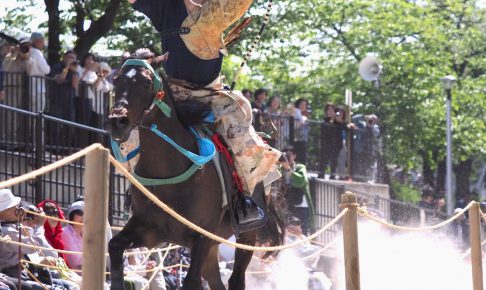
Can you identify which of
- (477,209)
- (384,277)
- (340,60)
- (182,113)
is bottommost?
(384,277)

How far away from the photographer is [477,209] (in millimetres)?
11195

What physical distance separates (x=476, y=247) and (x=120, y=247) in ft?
13.3

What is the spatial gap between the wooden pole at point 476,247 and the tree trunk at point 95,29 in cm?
828

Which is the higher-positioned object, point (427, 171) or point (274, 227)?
Result: point (427, 171)

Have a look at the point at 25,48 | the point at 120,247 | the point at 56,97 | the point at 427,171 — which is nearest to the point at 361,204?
the point at 56,97

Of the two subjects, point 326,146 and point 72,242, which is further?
point 326,146

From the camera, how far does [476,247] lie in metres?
11.3

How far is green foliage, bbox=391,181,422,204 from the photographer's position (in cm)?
2665

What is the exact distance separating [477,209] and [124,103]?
13.9 ft

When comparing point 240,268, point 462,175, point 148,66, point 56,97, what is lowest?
point 240,268

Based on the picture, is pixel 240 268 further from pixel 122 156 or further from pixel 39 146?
pixel 39 146

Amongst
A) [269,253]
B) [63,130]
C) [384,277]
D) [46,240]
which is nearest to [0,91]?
[63,130]

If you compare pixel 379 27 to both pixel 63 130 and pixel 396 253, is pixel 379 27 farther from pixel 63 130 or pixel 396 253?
pixel 63 130

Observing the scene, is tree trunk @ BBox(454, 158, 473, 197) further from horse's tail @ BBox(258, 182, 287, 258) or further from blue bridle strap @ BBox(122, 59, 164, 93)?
blue bridle strap @ BBox(122, 59, 164, 93)
